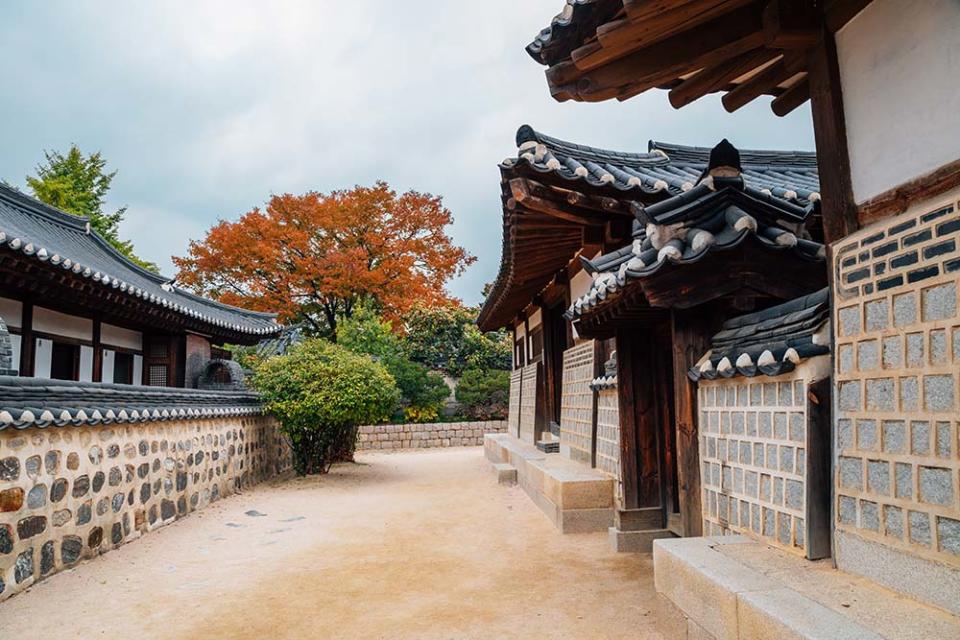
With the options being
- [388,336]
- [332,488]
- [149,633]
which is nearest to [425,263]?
[388,336]

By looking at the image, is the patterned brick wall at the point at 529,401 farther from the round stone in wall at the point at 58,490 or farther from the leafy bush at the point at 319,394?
the round stone in wall at the point at 58,490

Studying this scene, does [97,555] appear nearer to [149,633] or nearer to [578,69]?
[149,633]

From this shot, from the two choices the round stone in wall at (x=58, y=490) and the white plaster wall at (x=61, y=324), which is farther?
the white plaster wall at (x=61, y=324)

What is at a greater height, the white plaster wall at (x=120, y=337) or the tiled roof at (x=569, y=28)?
the tiled roof at (x=569, y=28)

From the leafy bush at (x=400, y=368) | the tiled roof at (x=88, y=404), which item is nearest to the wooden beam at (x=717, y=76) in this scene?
the tiled roof at (x=88, y=404)

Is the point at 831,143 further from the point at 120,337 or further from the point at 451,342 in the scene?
the point at 451,342

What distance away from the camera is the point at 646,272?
348 cm

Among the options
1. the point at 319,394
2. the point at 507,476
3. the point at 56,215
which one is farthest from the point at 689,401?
the point at 56,215

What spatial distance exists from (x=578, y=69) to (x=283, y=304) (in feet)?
61.2

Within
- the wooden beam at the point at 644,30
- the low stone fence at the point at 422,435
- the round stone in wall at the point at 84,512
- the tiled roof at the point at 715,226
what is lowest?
the low stone fence at the point at 422,435

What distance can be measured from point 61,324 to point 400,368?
36.8 feet

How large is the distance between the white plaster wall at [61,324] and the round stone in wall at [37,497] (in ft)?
14.9

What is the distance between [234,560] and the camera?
18.4ft

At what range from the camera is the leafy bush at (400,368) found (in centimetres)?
1908
